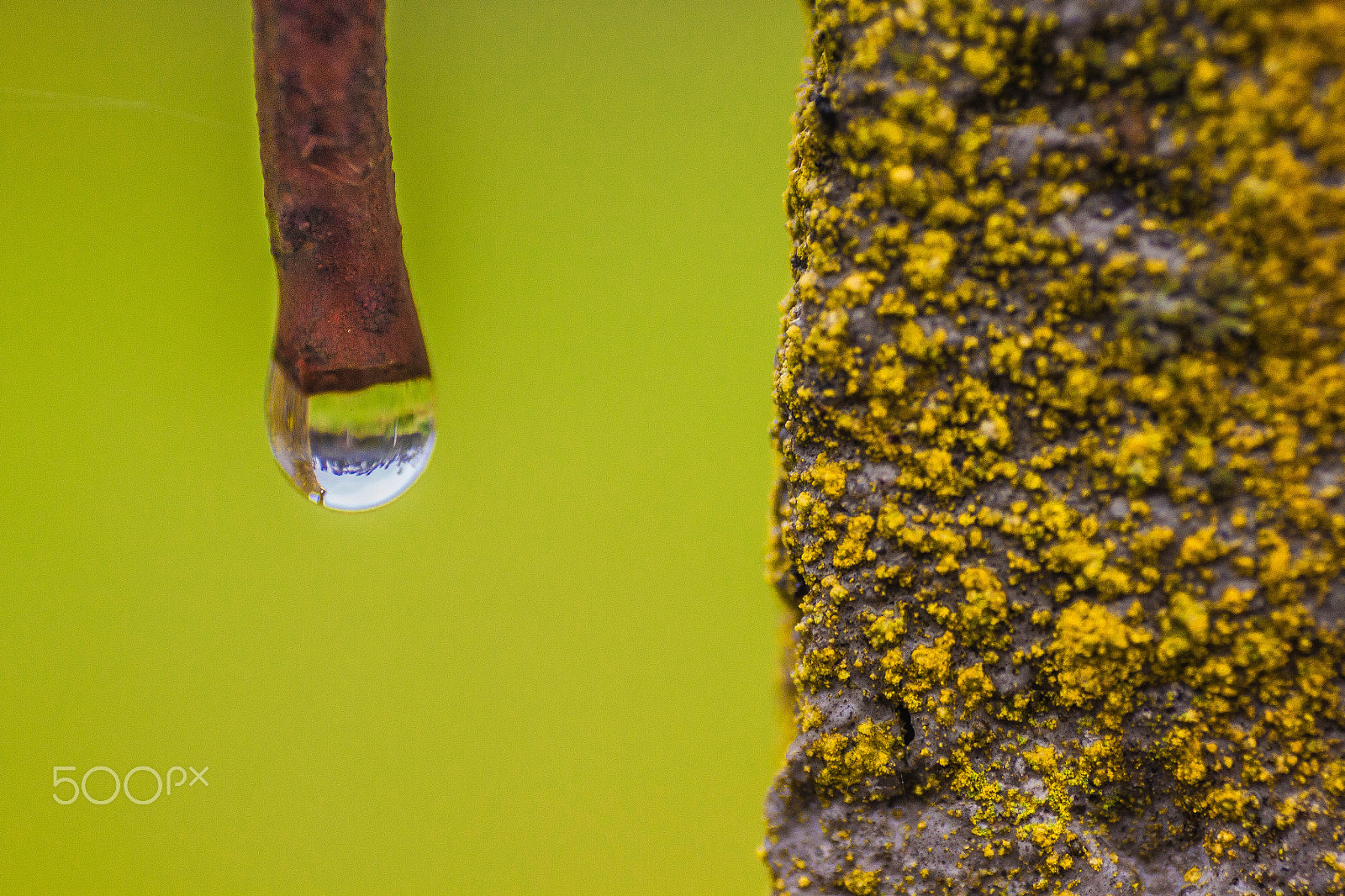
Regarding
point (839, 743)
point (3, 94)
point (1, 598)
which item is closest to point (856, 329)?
point (839, 743)

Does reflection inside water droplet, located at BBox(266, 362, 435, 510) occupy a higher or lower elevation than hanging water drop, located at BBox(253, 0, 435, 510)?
lower

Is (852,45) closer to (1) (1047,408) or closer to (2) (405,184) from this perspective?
(1) (1047,408)

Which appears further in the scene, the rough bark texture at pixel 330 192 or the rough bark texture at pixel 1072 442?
the rough bark texture at pixel 330 192

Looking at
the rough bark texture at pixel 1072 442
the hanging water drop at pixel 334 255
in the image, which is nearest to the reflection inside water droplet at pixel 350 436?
the hanging water drop at pixel 334 255

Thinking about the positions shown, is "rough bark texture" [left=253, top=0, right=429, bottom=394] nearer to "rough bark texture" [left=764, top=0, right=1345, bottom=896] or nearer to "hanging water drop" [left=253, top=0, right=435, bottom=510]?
"hanging water drop" [left=253, top=0, right=435, bottom=510]

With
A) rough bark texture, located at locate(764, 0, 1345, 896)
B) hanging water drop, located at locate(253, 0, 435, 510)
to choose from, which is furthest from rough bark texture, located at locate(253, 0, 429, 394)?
rough bark texture, located at locate(764, 0, 1345, 896)

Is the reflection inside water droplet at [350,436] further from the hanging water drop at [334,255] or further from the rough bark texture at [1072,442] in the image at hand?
the rough bark texture at [1072,442]
